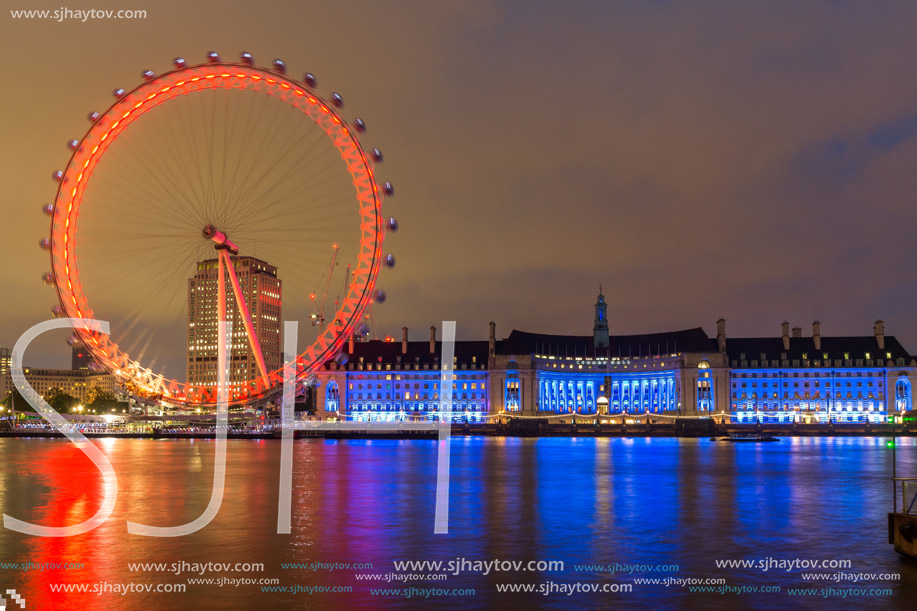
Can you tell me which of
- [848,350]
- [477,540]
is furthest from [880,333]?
[477,540]

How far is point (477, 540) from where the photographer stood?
33.2 meters

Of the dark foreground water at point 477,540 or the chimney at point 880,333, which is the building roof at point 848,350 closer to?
the chimney at point 880,333

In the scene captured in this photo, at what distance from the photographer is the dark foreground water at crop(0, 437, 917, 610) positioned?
79.9ft

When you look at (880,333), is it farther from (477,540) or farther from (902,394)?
(477,540)

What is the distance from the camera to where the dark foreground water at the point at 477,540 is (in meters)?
24.4

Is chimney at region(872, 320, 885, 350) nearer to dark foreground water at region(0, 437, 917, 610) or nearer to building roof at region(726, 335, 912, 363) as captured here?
building roof at region(726, 335, 912, 363)

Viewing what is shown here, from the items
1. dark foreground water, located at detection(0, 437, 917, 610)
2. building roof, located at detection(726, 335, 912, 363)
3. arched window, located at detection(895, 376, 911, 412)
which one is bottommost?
dark foreground water, located at detection(0, 437, 917, 610)

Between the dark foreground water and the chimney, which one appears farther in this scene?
the chimney

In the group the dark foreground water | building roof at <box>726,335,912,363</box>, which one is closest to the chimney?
building roof at <box>726,335,912,363</box>

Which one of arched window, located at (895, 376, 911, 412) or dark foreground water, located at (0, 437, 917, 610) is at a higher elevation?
arched window, located at (895, 376, 911, 412)

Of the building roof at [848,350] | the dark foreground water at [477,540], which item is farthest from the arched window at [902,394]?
the dark foreground water at [477,540]

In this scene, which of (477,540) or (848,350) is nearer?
(477,540)

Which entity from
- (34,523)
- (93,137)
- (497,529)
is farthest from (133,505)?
(93,137)

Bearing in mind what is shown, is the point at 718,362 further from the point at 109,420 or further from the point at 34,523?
the point at 34,523
